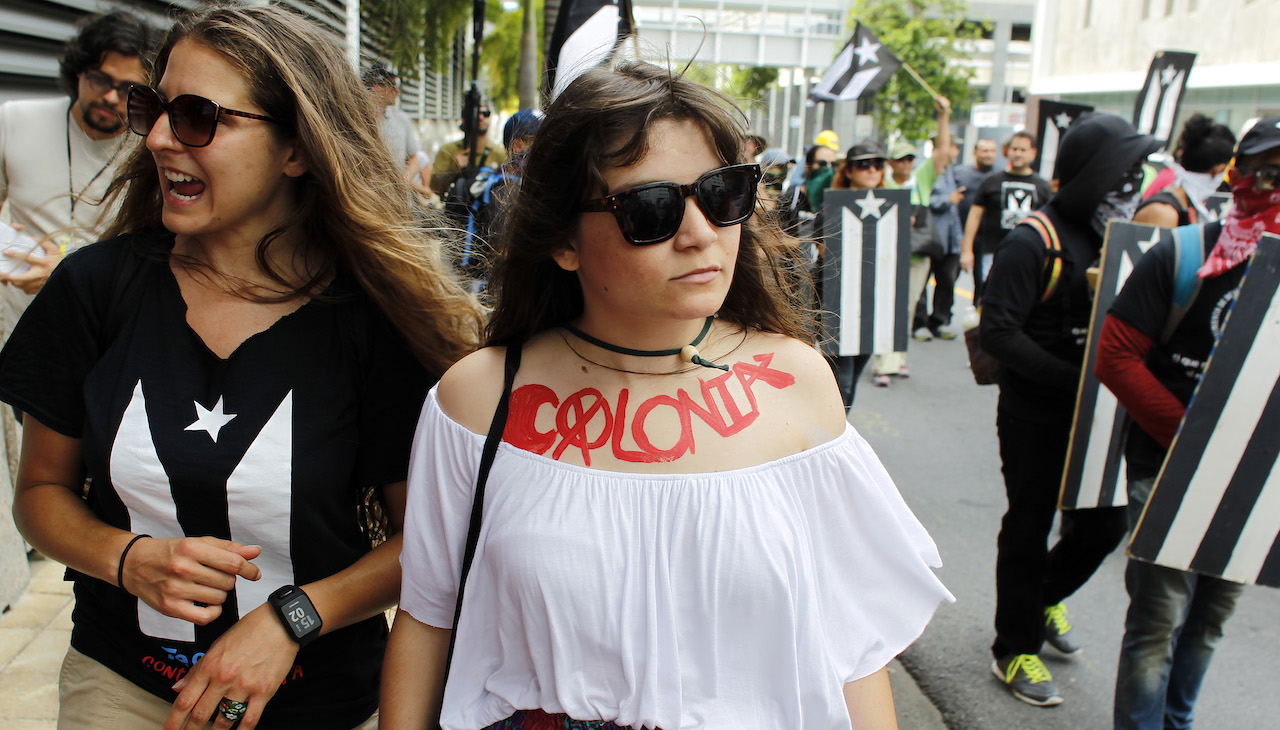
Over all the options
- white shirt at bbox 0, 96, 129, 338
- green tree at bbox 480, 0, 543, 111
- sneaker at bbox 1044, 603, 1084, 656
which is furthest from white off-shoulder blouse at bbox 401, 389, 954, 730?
green tree at bbox 480, 0, 543, 111

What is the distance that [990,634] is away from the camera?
4.07 metres

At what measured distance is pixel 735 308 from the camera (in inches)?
69.2

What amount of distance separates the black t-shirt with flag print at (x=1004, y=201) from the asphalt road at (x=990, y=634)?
8.94ft

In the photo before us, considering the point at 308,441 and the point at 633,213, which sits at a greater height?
the point at 633,213

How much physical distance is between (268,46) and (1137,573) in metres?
2.81

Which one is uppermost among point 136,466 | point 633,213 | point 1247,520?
point 633,213

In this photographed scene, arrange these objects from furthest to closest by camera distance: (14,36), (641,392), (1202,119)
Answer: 1. (1202,119)
2. (14,36)
3. (641,392)

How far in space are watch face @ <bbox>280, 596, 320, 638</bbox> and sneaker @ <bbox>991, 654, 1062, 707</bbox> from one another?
9.36 ft

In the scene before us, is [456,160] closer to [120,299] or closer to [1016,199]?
[1016,199]

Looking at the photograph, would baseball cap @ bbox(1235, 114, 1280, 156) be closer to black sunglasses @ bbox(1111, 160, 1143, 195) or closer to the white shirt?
black sunglasses @ bbox(1111, 160, 1143, 195)

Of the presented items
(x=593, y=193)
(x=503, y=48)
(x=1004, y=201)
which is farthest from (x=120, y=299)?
(x=503, y=48)

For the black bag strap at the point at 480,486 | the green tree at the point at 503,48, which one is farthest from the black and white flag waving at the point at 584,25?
the green tree at the point at 503,48

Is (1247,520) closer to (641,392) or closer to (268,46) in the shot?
(641,392)

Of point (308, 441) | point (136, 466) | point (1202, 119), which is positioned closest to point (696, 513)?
point (308, 441)
